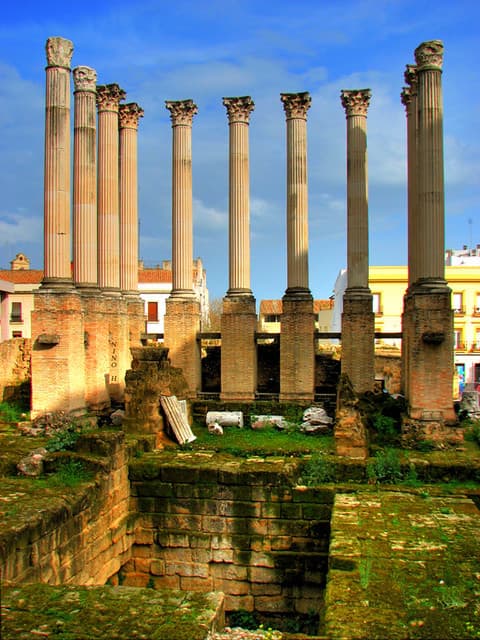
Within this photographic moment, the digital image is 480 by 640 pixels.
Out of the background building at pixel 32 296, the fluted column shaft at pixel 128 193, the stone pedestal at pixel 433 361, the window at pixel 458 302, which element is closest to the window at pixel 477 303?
the window at pixel 458 302

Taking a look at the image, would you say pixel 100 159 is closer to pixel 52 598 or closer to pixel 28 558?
pixel 28 558

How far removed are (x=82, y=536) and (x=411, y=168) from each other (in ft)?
50.7

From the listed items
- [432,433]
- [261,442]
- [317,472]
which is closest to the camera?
[317,472]

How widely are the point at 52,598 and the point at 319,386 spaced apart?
15.9 meters

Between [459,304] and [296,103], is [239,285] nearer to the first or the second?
[296,103]

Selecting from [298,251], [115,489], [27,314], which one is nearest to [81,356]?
[115,489]

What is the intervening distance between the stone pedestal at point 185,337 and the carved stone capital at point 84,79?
690 cm

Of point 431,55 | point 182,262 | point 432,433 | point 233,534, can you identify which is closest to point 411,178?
point 431,55

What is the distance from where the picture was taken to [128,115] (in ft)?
75.3

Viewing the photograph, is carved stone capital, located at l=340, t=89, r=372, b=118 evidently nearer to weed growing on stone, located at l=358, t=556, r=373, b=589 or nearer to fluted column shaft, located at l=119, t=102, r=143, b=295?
fluted column shaft, located at l=119, t=102, r=143, b=295

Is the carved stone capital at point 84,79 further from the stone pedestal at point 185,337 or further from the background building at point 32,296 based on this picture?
the background building at point 32,296

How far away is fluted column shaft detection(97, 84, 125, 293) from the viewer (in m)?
21.1

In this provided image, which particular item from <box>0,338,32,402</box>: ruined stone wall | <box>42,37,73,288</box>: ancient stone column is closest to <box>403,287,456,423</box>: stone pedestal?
<box>42,37,73,288</box>: ancient stone column

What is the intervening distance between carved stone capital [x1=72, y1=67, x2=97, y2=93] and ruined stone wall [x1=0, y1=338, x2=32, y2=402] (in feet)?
25.9
